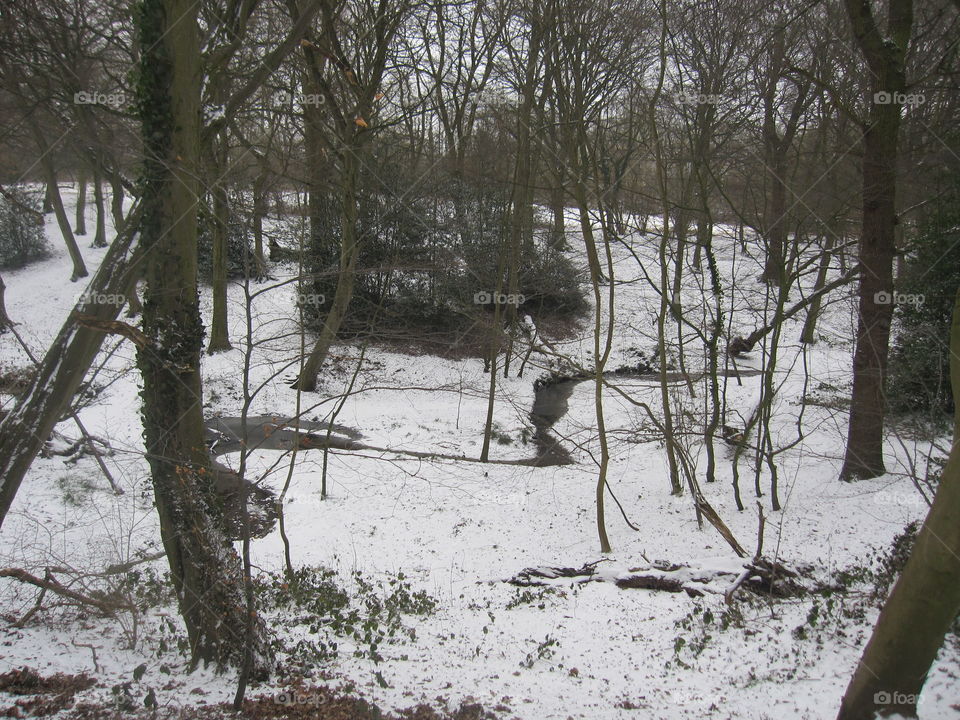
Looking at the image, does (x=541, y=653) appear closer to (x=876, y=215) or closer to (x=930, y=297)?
(x=876, y=215)

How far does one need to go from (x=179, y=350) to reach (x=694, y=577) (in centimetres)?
642

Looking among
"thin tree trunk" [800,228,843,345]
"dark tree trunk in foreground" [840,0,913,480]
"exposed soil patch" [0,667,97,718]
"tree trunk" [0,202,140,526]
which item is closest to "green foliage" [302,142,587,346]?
"thin tree trunk" [800,228,843,345]

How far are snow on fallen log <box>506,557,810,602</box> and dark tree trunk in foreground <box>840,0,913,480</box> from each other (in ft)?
8.39

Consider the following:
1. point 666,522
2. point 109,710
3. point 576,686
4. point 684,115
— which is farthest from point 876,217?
point 109,710

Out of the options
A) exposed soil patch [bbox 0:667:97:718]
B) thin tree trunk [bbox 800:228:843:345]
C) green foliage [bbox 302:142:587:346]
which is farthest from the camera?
green foliage [bbox 302:142:587:346]

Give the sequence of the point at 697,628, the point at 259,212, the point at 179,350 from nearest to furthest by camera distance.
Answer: the point at 179,350 → the point at 697,628 → the point at 259,212

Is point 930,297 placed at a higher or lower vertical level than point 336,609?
higher

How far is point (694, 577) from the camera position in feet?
26.9

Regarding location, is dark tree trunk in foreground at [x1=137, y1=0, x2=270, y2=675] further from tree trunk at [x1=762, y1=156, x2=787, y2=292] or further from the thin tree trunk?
the thin tree trunk

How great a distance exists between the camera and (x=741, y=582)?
25.3 ft

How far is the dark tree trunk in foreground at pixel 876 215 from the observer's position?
30.5 feet

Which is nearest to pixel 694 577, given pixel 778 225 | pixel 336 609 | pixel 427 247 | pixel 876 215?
pixel 336 609

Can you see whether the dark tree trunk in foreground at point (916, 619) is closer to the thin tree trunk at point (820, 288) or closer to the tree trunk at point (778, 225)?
the thin tree trunk at point (820, 288)

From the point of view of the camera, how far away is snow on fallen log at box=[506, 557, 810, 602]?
25.1 ft
